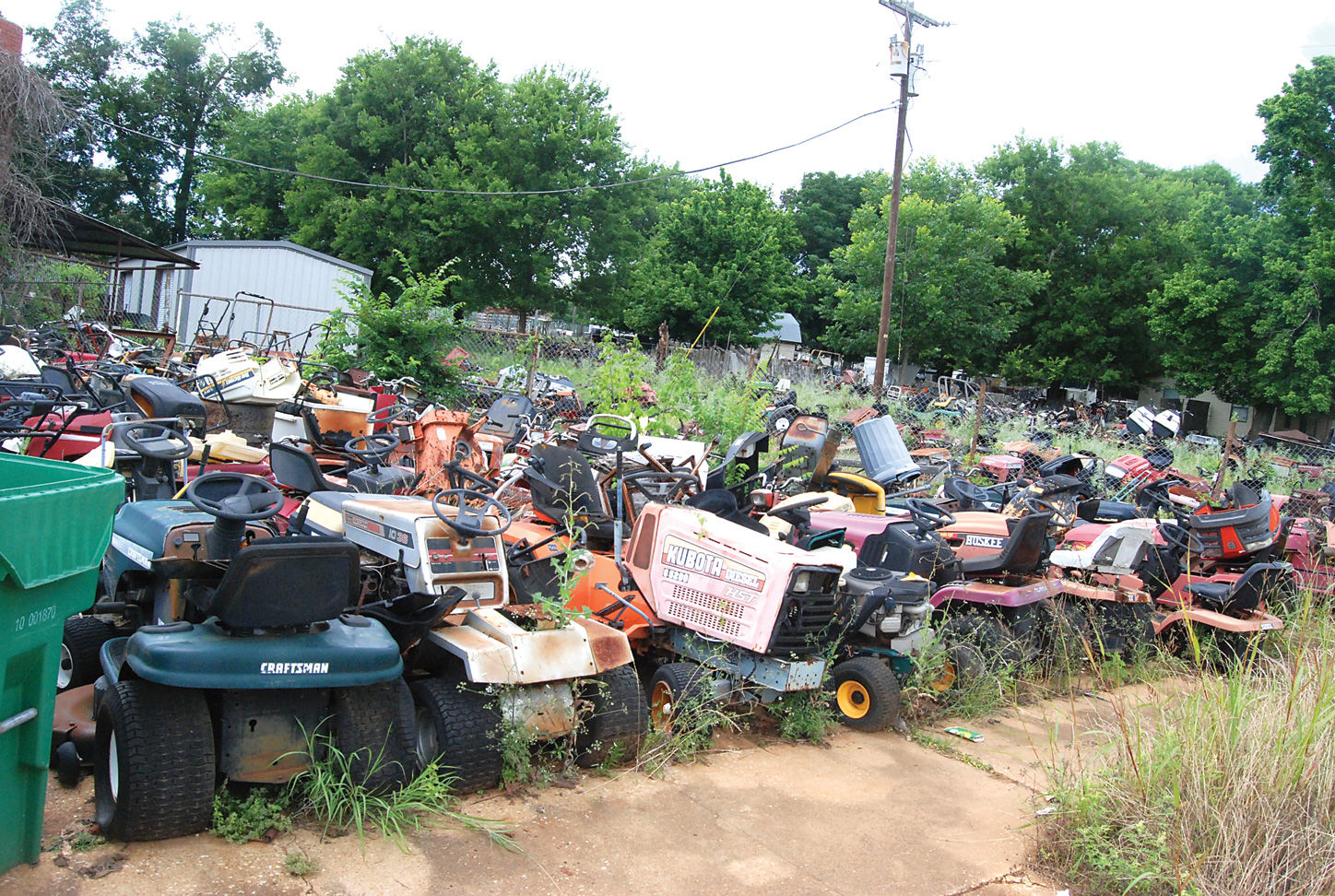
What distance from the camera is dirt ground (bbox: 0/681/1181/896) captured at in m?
3.35

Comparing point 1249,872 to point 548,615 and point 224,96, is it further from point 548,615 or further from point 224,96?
point 224,96

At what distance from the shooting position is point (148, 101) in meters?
43.7

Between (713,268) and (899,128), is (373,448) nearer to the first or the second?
(899,128)

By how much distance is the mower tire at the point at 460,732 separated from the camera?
162 inches

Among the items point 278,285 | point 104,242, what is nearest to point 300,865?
→ point 278,285

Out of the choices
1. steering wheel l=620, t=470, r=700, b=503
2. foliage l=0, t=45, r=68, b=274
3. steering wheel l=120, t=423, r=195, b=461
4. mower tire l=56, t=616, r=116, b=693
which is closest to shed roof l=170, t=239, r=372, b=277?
foliage l=0, t=45, r=68, b=274

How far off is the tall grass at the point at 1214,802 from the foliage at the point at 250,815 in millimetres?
3073

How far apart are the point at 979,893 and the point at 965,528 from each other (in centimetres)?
388

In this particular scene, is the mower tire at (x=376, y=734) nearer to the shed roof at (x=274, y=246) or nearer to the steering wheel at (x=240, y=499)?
the steering wheel at (x=240, y=499)

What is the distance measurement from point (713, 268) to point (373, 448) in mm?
25065

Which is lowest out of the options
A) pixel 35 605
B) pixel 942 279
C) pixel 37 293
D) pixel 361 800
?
pixel 361 800

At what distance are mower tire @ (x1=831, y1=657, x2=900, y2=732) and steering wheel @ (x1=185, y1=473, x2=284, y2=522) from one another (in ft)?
10.9

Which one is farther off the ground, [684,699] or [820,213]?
[820,213]

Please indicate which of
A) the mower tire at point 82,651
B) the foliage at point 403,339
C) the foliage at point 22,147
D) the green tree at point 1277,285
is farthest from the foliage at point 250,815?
the green tree at point 1277,285
